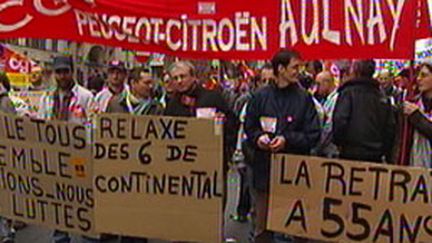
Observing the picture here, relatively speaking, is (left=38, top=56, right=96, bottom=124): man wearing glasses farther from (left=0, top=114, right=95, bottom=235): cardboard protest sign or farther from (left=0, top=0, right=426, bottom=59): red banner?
(left=0, top=0, right=426, bottom=59): red banner

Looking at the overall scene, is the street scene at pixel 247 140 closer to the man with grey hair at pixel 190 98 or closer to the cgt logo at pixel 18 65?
the man with grey hair at pixel 190 98

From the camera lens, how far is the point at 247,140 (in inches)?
185

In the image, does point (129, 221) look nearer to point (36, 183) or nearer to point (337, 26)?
point (36, 183)

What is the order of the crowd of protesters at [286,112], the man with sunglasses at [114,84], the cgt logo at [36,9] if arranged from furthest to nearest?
the man with sunglasses at [114,84] < the crowd of protesters at [286,112] < the cgt logo at [36,9]

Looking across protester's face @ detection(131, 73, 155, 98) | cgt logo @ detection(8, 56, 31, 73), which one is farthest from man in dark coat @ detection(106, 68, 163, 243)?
cgt logo @ detection(8, 56, 31, 73)

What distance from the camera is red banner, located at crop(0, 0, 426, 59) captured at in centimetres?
397

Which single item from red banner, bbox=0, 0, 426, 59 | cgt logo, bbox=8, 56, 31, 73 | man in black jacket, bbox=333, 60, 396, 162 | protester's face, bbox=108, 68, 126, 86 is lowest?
man in black jacket, bbox=333, 60, 396, 162

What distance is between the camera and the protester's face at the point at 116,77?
6645mm

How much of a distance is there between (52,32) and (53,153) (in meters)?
0.96

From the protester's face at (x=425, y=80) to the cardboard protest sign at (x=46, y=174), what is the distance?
259cm

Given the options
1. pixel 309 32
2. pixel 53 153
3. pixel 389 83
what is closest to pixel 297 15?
pixel 309 32

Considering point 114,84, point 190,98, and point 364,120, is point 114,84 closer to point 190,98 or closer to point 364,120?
point 190,98

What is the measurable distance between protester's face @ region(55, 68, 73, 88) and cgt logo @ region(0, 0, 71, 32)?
1526mm

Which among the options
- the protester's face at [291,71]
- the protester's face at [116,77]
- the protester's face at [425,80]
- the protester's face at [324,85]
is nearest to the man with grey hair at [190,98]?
the protester's face at [291,71]
